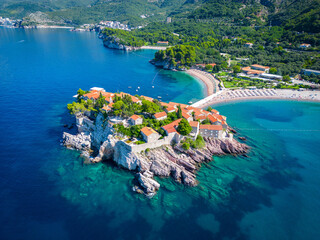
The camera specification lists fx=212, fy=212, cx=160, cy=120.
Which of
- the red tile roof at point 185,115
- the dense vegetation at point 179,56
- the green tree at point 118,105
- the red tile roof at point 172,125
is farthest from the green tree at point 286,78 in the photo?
the green tree at point 118,105

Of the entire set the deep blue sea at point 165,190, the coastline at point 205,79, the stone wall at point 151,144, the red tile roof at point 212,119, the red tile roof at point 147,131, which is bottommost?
the deep blue sea at point 165,190

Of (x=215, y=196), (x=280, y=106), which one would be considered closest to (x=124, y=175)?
(x=215, y=196)

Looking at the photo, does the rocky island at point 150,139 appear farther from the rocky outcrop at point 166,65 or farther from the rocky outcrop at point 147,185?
the rocky outcrop at point 166,65

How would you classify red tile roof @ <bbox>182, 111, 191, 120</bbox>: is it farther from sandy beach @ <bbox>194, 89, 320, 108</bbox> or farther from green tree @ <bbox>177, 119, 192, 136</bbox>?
sandy beach @ <bbox>194, 89, 320, 108</bbox>

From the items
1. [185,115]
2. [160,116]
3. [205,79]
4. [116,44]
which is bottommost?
[205,79]

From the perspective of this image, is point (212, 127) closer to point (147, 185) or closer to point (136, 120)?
point (136, 120)

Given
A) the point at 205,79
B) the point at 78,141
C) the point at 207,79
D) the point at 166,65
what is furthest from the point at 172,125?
the point at 166,65

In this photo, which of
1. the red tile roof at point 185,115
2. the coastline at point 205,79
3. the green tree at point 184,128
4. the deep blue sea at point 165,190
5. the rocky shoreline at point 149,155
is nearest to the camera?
the deep blue sea at point 165,190

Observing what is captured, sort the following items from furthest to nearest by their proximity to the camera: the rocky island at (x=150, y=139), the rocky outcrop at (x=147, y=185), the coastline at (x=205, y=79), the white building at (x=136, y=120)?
1. the coastline at (x=205, y=79)
2. the white building at (x=136, y=120)
3. the rocky island at (x=150, y=139)
4. the rocky outcrop at (x=147, y=185)
